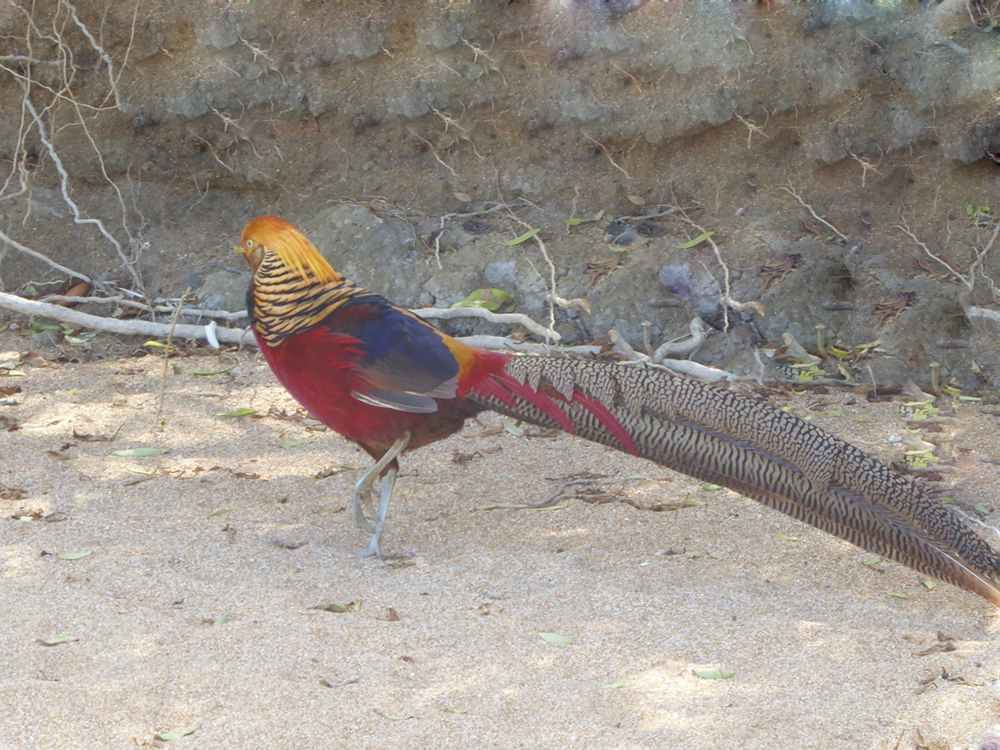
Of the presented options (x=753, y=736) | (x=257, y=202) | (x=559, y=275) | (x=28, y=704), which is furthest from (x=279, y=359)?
(x=257, y=202)

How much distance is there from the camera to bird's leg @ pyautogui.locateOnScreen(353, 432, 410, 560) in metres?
3.25

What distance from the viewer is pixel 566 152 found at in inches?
242

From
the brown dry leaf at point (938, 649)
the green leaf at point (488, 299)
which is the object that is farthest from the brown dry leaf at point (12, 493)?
the brown dry leaf at point (938, 649)

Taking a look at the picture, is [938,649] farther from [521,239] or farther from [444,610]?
[521,239]

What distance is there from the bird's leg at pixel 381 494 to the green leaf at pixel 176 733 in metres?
1.09

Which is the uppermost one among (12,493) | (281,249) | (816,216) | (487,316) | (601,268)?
(281,249)

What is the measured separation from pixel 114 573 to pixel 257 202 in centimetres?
374

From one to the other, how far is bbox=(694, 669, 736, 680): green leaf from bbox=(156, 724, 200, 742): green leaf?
1.19 m

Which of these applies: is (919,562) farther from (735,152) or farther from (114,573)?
(735,152)

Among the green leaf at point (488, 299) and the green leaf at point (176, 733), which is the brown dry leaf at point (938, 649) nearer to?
the green leaf at point (176, 733)

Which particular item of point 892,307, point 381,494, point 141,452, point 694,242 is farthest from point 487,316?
point 892,307

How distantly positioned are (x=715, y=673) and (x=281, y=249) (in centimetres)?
184

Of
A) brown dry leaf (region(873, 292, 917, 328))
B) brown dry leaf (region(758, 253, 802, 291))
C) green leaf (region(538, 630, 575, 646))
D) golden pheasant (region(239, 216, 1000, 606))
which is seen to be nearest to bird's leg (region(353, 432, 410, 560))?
golden pheasant (region(239, 216, 1000, 606))

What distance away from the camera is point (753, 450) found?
9.59 feet
